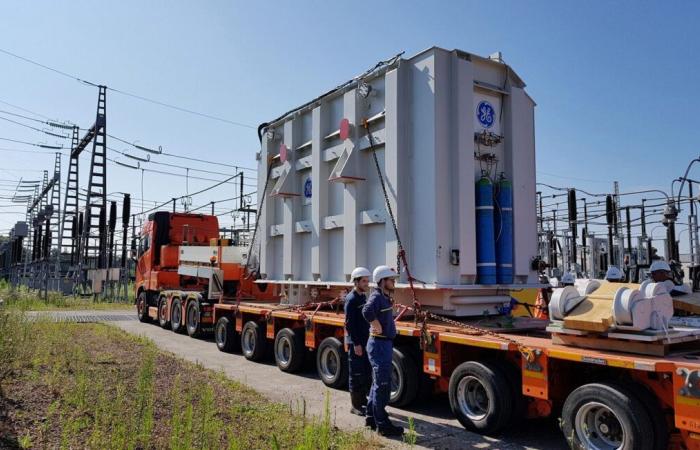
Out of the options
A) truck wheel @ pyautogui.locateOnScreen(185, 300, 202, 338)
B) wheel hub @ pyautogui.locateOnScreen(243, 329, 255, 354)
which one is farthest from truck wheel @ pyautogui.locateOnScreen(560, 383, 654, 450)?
truck wheel @ pyautogui.locateOnScreen(185, 300, 202, 338)

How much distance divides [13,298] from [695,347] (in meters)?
21.0

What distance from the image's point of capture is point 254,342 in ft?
36.3

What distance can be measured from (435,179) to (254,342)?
5.57 metres

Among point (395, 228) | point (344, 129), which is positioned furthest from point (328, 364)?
point (344, 129)

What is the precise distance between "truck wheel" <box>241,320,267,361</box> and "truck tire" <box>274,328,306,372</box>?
906 mm

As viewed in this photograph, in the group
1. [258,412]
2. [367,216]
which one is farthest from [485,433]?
[367,216]

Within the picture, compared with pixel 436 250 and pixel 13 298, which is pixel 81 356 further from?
pixel 13 298

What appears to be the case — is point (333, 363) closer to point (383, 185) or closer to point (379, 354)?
point (379, 354)

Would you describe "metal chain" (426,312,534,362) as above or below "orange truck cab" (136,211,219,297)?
below

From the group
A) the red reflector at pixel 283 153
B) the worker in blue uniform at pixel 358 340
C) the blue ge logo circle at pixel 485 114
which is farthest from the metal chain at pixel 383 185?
the red reflector at pixel 283 153

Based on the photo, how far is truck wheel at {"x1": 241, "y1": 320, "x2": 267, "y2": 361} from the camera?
10998 millimetres

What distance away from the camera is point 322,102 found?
9.81 m

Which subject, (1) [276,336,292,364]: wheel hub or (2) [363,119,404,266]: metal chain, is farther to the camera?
(1) [276,336,292,364]: wheel hub

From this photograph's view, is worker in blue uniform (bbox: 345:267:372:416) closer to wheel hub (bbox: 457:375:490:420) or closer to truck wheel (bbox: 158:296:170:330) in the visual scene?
wheel hub (bbox: 457:375:490:420)
